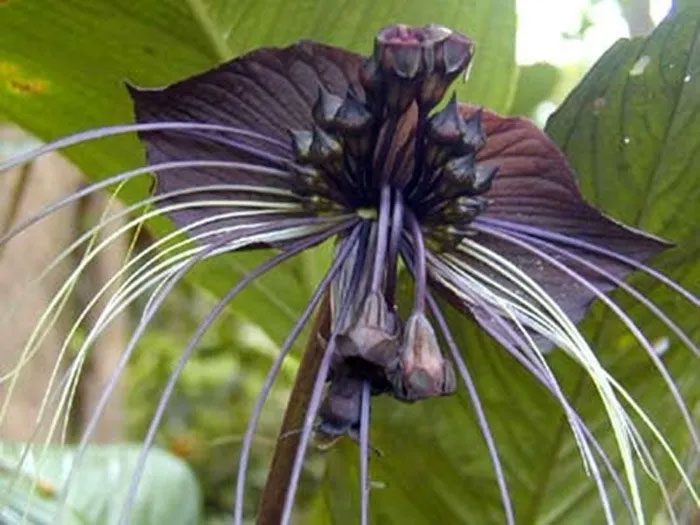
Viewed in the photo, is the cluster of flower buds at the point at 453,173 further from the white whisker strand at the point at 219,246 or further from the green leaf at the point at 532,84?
the green leaf at the point at 532,84

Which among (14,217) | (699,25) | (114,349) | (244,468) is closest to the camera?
(244,468)

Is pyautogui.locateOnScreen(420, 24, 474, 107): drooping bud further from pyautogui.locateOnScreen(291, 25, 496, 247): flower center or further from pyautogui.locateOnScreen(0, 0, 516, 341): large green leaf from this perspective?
pyautogui.locateOnScreen(0, 0, 516, 341): large green leaf

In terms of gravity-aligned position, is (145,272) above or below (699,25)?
below

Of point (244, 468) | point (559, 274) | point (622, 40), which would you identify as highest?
point (622, 40)

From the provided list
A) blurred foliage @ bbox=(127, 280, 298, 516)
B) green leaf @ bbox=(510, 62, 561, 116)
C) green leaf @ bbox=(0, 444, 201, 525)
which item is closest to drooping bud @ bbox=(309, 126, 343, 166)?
green leaf @ bbox=(0, 444, 201, 525)

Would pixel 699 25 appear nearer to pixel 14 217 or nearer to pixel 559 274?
pixel 559 274

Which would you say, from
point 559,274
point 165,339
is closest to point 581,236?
point 559,274
